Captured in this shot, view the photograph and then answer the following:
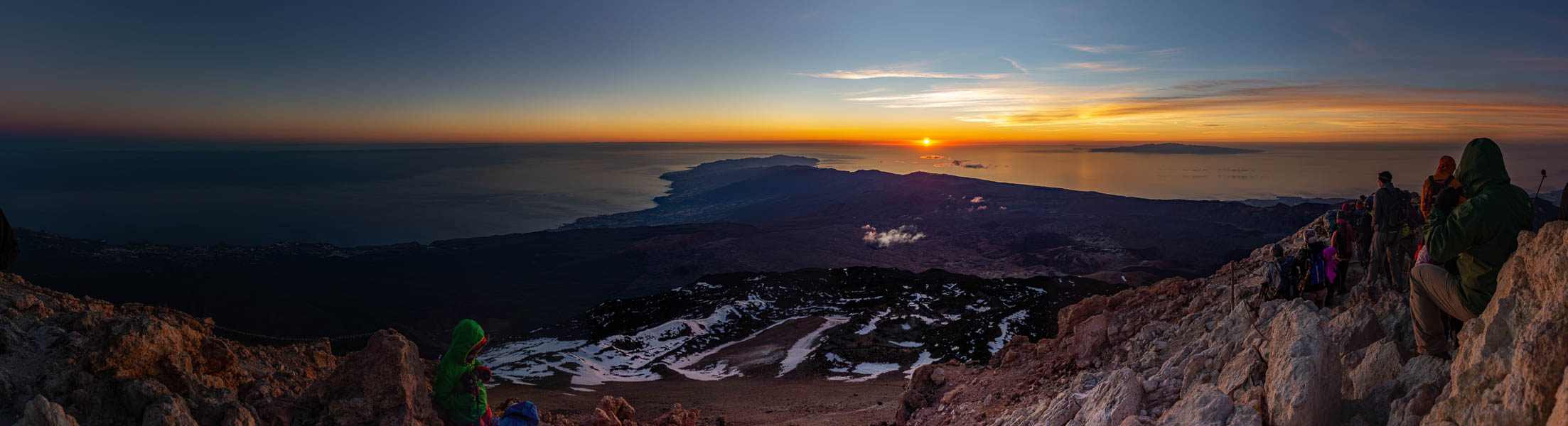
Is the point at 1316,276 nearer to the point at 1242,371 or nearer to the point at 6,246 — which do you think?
the point at 1242,371

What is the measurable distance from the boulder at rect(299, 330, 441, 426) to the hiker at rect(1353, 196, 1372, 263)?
923cm

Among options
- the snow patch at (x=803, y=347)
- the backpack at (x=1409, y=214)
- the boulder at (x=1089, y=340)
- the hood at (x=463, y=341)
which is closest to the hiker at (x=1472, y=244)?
the backpack at (x=1409, y=214)

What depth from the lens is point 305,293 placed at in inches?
1655

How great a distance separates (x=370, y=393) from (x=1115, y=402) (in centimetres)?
568

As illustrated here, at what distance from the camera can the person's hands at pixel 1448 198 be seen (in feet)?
13.4

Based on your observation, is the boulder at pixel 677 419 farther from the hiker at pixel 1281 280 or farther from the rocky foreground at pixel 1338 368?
the hiker at pixel 1281 280

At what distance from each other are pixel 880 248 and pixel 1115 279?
93.6ft

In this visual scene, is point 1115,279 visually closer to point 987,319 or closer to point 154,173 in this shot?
point 987,319

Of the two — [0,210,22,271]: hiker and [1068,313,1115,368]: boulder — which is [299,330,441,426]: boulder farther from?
[1068,313,1115,368]: boulder

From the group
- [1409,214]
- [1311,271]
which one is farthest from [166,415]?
[1409,214]

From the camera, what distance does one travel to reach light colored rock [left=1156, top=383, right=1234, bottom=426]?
3559 mm

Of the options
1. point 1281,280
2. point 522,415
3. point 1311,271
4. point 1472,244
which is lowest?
point 522,415

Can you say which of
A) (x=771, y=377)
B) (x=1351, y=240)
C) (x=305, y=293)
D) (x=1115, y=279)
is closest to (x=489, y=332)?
(x=305, y=293)

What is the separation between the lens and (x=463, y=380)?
16.2 ft
